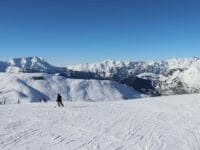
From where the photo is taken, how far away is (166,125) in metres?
25.3

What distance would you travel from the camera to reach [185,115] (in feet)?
102

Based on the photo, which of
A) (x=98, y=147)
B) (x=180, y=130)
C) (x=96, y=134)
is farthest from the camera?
(x=180, y=130)

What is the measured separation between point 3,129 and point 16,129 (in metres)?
Result: 0.84

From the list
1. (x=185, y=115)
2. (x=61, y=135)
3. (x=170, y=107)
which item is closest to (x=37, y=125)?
(x=61, y=135)

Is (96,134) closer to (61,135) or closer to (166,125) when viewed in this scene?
(61,135)

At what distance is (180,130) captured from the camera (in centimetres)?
2320

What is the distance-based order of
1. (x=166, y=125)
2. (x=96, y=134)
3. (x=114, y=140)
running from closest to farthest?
(x=114, y=140) → (x=96, y=134) → (x=166, y=125)

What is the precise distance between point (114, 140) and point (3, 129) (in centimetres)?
769

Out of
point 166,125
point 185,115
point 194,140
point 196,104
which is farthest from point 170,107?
point 194,140

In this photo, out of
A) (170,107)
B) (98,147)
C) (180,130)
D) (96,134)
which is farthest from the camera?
(170,107)

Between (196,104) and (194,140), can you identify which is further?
(196,104)

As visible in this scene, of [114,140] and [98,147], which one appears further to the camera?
[114,140]

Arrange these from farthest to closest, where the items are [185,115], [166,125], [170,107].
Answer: [170,107]
[185,115]
[166,125]

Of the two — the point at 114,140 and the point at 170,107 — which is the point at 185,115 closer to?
the point at 170,107
